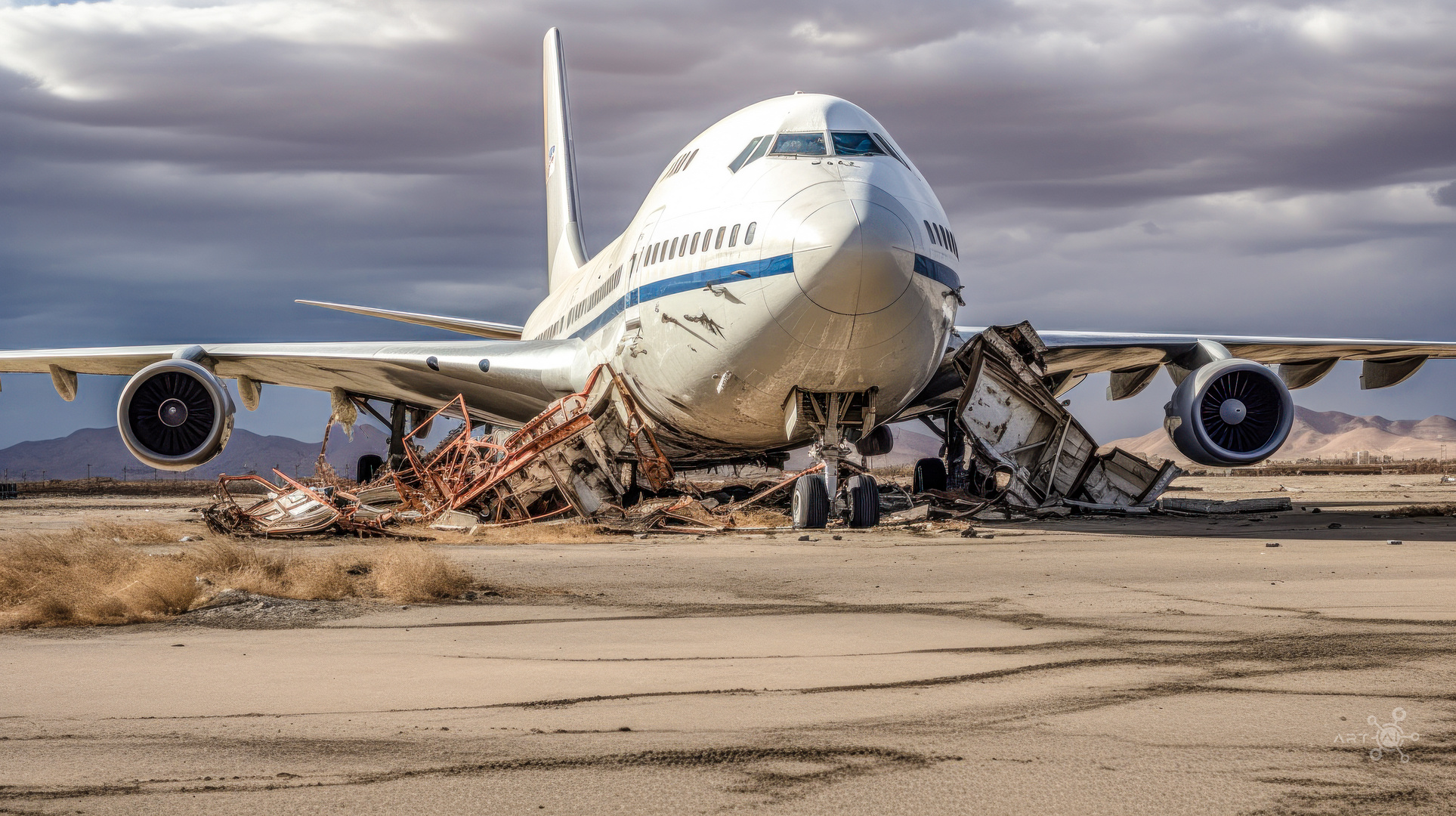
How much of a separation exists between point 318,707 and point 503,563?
20.1ft

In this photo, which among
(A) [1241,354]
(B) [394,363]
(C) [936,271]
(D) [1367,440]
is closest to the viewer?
(C) [936,271]

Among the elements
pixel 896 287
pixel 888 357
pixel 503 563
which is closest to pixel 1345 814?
pixel 503 563

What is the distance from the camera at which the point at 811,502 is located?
527 inches

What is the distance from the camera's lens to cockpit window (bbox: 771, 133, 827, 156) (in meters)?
12.4

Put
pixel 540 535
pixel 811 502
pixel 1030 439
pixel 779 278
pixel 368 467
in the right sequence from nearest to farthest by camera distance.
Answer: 1. pixel 779 278
2. pixel 811 502
3. pixel 540 535
4. pixel 1030 439
5. pixel 368 467

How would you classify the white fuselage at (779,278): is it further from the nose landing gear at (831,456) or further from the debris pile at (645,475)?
the debris pile at (645,475)

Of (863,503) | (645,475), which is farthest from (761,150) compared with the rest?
(645,475)

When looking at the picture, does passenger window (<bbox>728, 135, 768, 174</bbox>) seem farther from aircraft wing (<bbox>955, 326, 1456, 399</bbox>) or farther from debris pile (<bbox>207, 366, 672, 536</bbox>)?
aircraft wing (<bbox>955, 326, 1456, 399</bbox>)

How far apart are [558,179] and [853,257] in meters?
23.9

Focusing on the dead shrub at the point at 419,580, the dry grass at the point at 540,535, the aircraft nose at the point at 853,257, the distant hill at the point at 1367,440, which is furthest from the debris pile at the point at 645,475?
the distant hill at the point at 1367,440

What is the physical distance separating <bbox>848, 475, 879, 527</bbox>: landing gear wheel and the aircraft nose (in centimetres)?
306

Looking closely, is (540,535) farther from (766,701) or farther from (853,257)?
(766,701)

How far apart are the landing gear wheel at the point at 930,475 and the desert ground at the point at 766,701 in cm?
1188

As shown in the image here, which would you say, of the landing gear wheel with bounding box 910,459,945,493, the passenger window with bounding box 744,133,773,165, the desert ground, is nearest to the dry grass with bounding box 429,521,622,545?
the passenger window with bounding box 744,133,773,165
